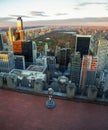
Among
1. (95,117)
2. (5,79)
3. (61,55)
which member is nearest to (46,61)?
(61,55)

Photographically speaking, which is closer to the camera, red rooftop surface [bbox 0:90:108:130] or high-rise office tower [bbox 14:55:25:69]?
red rooftop surface [bbox 0:90:108:130]

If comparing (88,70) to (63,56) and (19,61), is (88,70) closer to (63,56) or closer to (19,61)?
(63,56)

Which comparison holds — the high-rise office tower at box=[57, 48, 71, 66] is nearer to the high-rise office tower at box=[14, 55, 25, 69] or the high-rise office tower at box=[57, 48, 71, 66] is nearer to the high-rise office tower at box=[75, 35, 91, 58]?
the high-rise office tower at box=[75, 35, 91, 58]

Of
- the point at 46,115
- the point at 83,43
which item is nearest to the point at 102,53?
the point at 83,43

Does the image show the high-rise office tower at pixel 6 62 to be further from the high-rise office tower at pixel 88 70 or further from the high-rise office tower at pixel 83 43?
the high-rise office tower at pixel 83 43

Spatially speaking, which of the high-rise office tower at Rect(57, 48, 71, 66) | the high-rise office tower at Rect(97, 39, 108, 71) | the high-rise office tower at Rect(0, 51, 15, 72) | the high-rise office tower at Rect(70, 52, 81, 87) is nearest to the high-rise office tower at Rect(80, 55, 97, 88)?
the high-rise office tower at Rect(70, 52, 81, 87)
